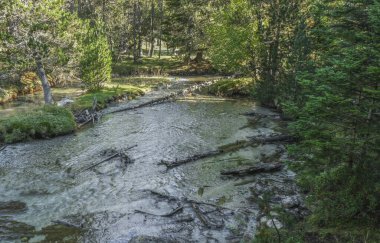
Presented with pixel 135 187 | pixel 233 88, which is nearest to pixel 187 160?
pixel 135 187

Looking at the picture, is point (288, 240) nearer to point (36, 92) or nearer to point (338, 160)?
point (338, 160)

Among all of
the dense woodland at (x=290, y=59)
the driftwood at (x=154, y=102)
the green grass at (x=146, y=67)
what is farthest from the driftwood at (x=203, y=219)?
the green grass at (x=146, y=67)

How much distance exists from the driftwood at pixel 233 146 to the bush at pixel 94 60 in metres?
21.4

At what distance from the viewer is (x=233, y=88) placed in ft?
137

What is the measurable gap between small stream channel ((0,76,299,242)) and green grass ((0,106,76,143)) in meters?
0.90

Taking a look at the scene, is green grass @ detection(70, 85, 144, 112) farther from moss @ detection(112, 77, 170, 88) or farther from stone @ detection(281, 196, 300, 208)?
stone @ detection(281, 196, 300, 208)

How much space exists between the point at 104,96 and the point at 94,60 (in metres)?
4.24

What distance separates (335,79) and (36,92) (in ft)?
134

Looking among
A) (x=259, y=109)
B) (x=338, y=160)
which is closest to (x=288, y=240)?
(x=338, y=160)

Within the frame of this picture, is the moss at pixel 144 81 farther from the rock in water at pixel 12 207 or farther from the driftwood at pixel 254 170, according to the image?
the rock in water at pixel 12 207

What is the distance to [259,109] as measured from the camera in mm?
33531

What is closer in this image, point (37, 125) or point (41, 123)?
point (37, 125)

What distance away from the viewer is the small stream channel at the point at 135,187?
12734mm

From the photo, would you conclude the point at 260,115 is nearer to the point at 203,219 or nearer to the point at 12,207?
the point at 203,219
